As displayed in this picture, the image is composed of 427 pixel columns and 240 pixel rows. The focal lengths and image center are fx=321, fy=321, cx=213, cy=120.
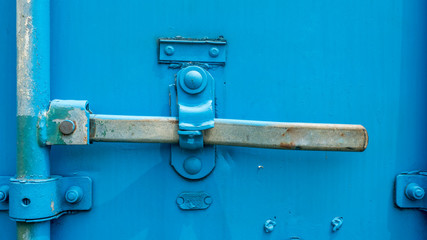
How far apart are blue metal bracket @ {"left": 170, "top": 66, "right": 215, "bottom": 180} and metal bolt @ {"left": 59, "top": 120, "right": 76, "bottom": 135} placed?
24 cm

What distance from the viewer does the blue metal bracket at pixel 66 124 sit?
759 millimetres

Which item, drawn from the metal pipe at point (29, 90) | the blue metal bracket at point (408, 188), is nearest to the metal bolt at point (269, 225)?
the blue metal bracket at point (408, 188)

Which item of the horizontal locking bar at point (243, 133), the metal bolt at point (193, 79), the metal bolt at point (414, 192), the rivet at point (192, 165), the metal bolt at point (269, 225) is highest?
the metal bolt at point (193, 79)

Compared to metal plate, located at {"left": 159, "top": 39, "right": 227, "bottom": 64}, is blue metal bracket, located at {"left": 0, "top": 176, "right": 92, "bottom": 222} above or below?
below

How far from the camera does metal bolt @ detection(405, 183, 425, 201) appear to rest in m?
0.85

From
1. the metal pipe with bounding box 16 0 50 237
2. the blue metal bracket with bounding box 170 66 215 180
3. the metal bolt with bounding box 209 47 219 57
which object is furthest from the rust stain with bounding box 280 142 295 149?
the metal pipe with bounding box 16 0 50 237

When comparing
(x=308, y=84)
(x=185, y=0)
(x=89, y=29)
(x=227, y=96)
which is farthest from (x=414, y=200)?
(x=89, y=29)

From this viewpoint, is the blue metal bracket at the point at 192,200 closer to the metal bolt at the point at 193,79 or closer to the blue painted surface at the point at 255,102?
the blue painted surface at the point at 255,102

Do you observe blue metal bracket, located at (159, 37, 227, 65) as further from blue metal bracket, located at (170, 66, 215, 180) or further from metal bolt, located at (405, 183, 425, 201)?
metal bolt, located at (405, 183, 425, 201)

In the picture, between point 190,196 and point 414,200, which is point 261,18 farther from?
point 414,200

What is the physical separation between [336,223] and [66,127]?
2.41 ft

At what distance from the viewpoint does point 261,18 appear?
2.78 ft

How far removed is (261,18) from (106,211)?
0.65 m

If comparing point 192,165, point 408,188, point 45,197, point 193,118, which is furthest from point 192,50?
point 408,188
